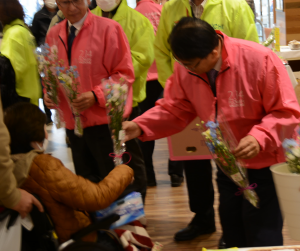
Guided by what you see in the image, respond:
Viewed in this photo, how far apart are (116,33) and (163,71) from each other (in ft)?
2.09

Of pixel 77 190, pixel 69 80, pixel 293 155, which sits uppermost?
pixel 69 80

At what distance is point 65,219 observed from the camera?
1.95 m

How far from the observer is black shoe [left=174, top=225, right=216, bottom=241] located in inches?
125

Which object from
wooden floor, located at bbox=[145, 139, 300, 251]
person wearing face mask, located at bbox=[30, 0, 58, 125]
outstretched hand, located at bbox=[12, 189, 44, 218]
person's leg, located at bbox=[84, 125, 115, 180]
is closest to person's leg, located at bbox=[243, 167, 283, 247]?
wooden floor, located at bbox=[145, 139, 300, 251]

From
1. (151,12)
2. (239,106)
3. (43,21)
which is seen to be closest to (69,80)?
(239,106)

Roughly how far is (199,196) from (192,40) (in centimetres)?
162

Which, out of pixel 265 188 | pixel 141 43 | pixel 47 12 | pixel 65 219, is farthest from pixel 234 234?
pixel 47 12

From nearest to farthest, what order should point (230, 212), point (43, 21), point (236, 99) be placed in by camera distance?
point (236, 99)
point (230, 212)
point (43, 21)

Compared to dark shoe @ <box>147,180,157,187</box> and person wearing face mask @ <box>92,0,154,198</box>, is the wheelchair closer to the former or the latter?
person wearing face mask @ <box>92,0,154,198</box>

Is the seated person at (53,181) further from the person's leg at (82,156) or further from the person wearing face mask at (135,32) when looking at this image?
the person wearing face mask at (135,32)

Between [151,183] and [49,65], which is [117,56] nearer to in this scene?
[49,65]

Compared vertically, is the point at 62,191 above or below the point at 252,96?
below

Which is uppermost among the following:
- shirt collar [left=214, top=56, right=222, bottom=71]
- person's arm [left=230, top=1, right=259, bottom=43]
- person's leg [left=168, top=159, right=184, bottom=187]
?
person's arm [left=230, top=1, right=259, bottom=43]

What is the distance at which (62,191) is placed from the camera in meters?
1.88
